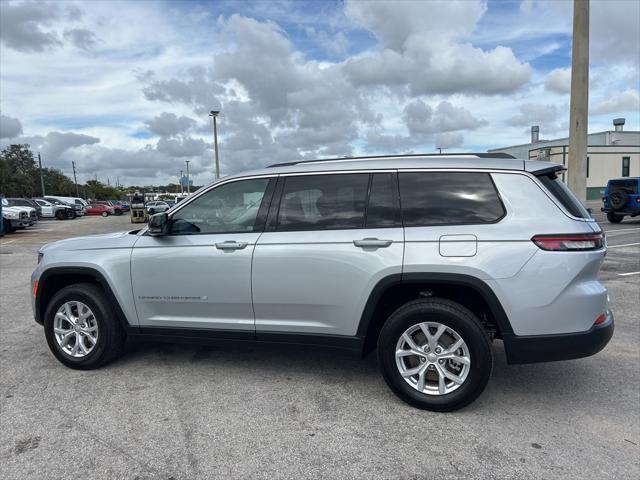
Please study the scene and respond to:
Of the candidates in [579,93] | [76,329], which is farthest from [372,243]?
[579,93]

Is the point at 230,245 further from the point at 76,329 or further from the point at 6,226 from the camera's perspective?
the point at 6,226

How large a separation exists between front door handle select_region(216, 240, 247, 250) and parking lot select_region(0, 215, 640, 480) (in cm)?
A: 112

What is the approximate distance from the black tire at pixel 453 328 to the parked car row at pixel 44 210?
69.5ft

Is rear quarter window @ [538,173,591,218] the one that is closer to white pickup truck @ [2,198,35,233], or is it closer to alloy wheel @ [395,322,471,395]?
alloy wheel @ [395,322,471,395]

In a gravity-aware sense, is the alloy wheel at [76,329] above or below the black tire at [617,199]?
below

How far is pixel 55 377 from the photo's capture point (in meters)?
4.09

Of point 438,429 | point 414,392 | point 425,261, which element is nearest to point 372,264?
point 425,261

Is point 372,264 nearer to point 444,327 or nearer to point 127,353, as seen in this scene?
point 444,327

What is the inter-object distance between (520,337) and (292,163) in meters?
2.26

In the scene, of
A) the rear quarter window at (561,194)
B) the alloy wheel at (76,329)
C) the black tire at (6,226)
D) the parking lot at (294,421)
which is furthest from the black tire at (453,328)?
the black tire at (6,226)

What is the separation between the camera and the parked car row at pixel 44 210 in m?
21.0

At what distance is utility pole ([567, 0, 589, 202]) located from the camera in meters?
Result: 8.34

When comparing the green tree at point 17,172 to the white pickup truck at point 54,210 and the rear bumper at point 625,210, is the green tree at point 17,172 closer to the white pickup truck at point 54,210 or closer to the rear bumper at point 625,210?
the white pickup truck at point 54,210

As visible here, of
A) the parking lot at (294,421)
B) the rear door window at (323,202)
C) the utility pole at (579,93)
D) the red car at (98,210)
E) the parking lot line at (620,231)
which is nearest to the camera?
the parking lot at (294,421)
